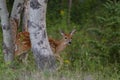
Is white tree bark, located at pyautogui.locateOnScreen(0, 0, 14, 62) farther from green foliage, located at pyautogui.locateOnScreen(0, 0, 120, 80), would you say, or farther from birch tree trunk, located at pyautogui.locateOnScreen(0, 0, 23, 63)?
green foliage, located at pyautogui.locateOnScreen(0, 0, 120, 80)

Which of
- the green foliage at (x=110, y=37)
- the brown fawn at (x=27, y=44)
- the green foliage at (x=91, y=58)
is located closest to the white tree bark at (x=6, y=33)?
the green foliage at (x=91, y=58)

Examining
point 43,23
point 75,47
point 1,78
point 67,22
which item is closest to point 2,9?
point 43,23

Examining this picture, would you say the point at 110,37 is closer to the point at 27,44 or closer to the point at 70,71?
the point at 27,44

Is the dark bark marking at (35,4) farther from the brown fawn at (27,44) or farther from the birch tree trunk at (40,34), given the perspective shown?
the brown fawn at (27,44)

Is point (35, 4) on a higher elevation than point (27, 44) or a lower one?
higher

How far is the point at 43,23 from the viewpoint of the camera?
9.48 meters

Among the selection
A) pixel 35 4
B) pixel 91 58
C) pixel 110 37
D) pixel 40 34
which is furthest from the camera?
pixel 110 37

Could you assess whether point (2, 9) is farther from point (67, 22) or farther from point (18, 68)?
point (67, 22)

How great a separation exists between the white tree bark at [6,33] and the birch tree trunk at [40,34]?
3.42ft

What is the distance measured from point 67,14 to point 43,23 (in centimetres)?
880

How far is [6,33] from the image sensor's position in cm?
1046

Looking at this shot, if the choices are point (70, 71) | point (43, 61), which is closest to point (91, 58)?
point (70, 71)

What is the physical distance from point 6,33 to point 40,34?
4.18 feet

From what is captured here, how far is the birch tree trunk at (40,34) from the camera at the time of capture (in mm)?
9359
